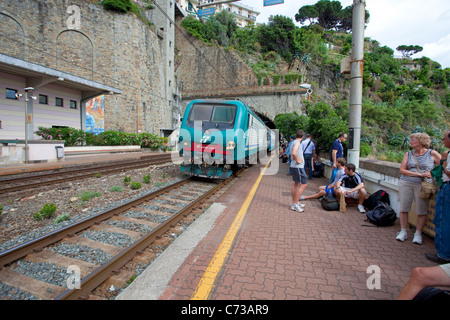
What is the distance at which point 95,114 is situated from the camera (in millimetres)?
25875

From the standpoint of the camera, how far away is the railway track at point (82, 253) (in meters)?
2.62

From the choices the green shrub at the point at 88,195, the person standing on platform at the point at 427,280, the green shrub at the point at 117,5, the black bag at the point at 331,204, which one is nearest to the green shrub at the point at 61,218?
the green shrub at the point at 88,195

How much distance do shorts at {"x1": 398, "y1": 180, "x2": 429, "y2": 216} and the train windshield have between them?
511 cm

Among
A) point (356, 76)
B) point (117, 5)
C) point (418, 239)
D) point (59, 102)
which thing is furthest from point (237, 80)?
point (418, 239)

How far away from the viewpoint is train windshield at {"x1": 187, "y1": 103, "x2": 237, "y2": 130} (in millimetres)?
8133

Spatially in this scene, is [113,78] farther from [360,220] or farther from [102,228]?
[360,220]

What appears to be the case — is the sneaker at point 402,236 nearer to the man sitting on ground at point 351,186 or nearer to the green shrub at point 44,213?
the man sitting on ground at point 351,186

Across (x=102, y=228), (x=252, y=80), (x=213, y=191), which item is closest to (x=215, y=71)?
(x=252, y=80)

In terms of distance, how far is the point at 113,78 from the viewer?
2869cm

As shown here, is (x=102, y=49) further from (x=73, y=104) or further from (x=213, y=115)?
(x=213, y=115)

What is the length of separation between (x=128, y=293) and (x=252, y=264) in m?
1.47

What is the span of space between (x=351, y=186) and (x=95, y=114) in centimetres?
2705

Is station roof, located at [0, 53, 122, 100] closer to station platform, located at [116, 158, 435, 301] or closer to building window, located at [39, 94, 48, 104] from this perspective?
building window, located at [39, 94, 48, 104]

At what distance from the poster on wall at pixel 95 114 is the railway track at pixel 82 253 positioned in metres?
23.9
